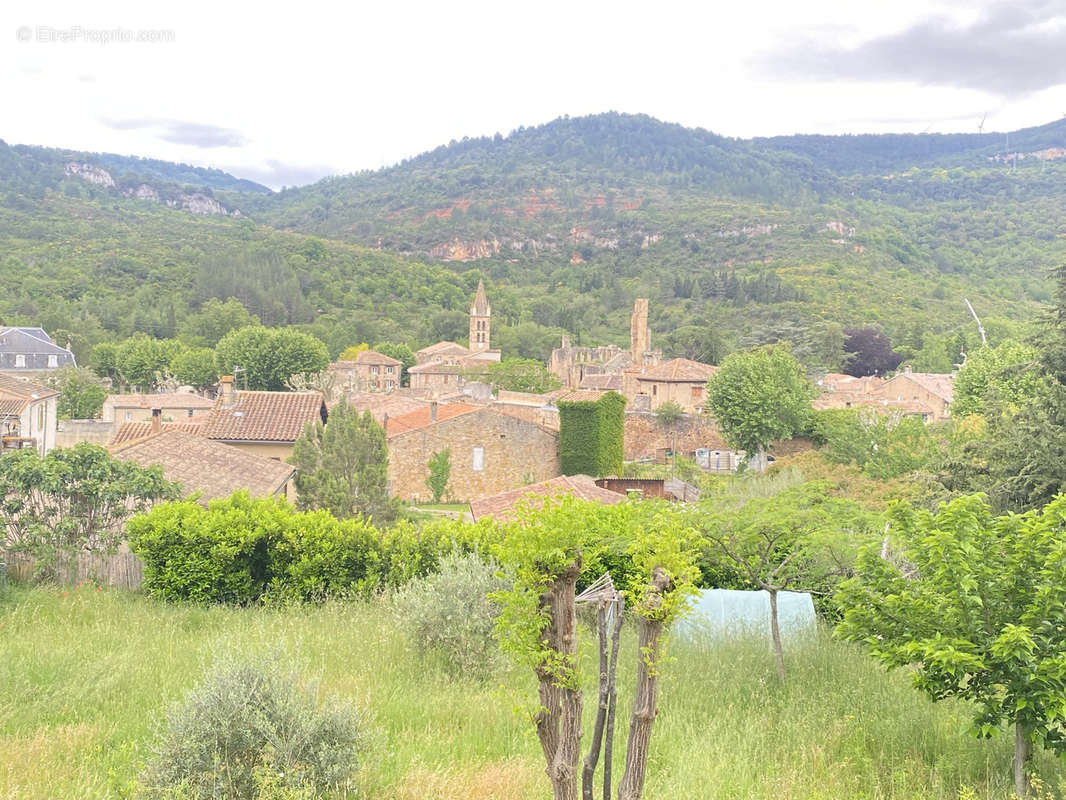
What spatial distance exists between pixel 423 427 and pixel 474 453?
2.17 meters

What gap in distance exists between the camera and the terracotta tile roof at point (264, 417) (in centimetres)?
2452

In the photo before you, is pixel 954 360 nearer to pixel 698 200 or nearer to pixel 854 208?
pixel 854 208

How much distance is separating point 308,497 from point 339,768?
13778 mm

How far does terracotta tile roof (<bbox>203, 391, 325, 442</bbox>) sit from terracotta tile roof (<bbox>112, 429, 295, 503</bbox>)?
4.14m

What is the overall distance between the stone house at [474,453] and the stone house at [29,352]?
47972mm

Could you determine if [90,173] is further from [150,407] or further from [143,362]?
[150,407]

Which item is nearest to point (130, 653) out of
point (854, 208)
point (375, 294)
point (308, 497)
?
point (308, 497)

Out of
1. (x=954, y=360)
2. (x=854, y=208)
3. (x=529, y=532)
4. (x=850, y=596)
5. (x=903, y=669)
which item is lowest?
(x=903, y=669)

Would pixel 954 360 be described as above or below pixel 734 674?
above

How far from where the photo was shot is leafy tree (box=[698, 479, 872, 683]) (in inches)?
336

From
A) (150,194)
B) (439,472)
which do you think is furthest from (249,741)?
(150,194)

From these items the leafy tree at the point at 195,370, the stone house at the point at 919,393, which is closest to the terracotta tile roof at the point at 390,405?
the stone house at the point at 919,393

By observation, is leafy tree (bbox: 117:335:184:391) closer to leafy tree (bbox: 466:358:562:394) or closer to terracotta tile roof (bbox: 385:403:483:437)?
leafy tree (bbox: 466:358:562:394)

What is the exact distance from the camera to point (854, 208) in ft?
536
